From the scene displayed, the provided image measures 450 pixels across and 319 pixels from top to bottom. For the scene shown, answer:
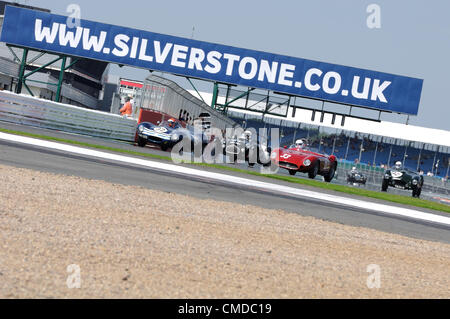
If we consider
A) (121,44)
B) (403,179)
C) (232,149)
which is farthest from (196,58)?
(403,179)

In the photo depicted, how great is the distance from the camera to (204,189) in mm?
11938

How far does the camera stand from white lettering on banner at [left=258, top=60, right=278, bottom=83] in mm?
29359

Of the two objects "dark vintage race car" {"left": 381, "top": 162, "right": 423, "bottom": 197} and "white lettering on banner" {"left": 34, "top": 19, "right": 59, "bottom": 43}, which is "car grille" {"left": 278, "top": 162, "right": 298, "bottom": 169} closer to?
"dark vintage race car" {"left": 381, "top": 162, "right": 423, "bottom": 197}

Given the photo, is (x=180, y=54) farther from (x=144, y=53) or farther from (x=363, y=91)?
(x=363, y=91)

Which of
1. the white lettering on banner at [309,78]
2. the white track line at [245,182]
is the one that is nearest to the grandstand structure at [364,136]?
the white lettering on banner at [309,78]

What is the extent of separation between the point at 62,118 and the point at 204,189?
1232 cm

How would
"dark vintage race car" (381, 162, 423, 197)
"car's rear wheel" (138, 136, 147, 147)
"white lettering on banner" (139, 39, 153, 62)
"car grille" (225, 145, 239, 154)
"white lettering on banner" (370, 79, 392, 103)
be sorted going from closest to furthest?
"car's rear wheel" (138, 136, 147, 147) < "car grille" (225, 145, 239, 154) < "dark vintage race car" (381, 162, 423, 197) < "white lettering on banner" (370, 79, 392, 103) < "white lettering on banner" (139, 39, 153, 62)

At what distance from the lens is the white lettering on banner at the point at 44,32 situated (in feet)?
99.5

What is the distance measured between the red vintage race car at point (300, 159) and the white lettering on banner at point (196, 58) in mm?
9917

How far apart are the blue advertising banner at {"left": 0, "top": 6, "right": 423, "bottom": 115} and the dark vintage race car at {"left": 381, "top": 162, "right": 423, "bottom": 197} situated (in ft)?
20.9

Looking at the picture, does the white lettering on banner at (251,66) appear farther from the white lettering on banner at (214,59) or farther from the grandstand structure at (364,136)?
the grandstand structure at (364,136)

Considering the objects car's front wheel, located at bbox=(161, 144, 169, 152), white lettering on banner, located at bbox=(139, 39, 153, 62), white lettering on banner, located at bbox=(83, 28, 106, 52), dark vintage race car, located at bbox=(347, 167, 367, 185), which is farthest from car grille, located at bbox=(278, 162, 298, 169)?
white lettering on banner, located at bbox=(83, 28, 106, 52)

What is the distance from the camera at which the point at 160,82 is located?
24.0 m
